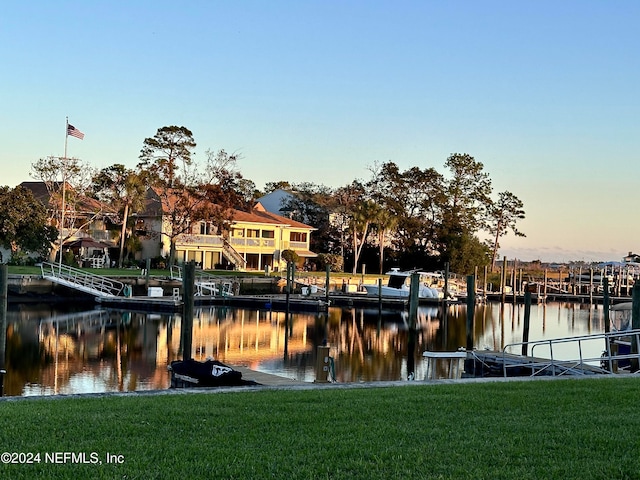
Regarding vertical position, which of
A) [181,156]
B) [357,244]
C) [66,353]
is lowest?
[66,353]

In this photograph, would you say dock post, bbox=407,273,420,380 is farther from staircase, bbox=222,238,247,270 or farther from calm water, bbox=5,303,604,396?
staircase, bbox=222,238,247,270

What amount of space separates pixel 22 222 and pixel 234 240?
24.6 meters

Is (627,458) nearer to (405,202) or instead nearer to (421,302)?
(421,302)

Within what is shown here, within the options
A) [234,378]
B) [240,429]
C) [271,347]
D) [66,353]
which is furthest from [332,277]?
[240,429]

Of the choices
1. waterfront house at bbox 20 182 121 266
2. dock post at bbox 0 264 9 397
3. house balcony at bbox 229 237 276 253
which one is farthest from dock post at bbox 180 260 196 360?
house balcony at bbox 229 237 276 253

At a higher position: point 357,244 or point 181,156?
point 181,156

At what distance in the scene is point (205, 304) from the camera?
2157 inches

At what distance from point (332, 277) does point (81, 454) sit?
67.0 meters

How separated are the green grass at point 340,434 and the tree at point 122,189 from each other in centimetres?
5732

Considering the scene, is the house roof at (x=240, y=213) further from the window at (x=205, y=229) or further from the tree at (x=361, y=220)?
the tree at (x=361, y=220)

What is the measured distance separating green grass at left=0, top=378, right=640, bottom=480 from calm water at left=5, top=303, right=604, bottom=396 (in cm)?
1240

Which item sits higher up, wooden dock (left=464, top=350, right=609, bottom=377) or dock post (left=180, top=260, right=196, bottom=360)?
dock post (left=180, top=260, right=196, bottom=360)

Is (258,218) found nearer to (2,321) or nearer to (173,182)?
(173,182)

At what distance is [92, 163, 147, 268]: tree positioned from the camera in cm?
6756
